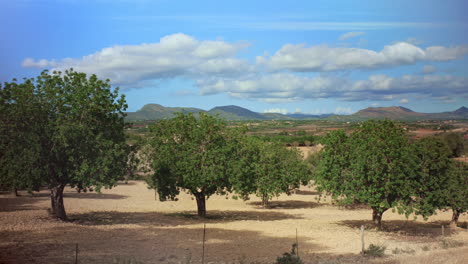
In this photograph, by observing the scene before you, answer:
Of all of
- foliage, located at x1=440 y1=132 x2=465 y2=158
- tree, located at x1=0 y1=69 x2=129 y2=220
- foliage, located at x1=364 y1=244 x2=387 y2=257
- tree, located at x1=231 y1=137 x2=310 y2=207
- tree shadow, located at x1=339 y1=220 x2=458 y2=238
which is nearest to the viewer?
foliage, located at x1=364 y1=244 x2=387 y2=257

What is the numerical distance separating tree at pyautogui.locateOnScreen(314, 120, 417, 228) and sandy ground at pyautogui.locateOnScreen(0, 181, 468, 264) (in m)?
2.73

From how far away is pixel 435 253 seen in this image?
19.4 metres

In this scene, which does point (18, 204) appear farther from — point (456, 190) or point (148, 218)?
point (456, 190)

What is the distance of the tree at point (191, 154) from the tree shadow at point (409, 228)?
11535 millimetres

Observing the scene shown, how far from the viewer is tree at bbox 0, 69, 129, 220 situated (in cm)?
2281

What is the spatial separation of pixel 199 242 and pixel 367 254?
28.9 ft

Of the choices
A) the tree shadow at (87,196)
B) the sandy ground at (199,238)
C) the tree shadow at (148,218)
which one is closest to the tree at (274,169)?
the tree shadow at (148,218)

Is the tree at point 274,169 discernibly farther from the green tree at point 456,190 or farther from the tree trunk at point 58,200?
the tree trunk at point 58,200

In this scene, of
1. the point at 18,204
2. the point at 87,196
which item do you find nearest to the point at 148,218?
the point at 18,204

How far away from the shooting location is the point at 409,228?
31578mm

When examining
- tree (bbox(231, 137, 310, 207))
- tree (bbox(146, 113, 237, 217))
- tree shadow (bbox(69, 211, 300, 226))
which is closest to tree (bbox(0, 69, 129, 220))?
tree shadow (bbox(69, 211, 300, 226))

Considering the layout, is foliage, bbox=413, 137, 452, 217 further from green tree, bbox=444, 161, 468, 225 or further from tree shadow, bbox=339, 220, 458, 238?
tree shadow, bbox=339, 220, 458, 238

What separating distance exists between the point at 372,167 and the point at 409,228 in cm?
894

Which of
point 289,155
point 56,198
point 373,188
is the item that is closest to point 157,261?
point 56,198
